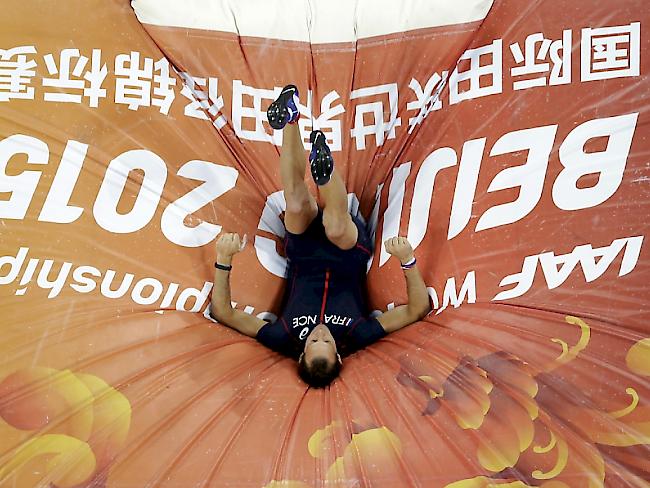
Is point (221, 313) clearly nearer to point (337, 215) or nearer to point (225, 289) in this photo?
point (225, 289)

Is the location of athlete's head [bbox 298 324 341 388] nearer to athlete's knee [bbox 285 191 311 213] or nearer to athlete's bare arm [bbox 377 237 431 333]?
athlete's bare arm [bbox 377 237 431 333]

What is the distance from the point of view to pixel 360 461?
1.55 meters

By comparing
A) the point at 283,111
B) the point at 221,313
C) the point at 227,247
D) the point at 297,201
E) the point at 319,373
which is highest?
the point at 283,111

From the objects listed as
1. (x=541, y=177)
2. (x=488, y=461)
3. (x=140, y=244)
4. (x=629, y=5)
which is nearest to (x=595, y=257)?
(x=541, y=177)

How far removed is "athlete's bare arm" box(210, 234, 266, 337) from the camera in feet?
6.44

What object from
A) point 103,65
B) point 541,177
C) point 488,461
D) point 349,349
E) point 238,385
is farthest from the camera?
point 103,65

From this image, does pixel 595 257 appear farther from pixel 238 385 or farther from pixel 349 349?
pixel 238 385

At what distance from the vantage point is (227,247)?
1959 millimetres

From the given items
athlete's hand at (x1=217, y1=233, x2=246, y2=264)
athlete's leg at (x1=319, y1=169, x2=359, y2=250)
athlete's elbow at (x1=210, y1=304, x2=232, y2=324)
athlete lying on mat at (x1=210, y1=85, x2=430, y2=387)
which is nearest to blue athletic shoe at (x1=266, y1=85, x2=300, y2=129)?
athlete lying on mat at (x1=210, y1=85, x2=430, y2=387)

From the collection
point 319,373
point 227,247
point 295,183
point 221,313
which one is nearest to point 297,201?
point 295,183

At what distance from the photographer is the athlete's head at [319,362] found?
5.91 ft

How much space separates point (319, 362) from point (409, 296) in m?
0.27

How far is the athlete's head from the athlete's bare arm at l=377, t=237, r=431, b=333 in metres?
0.16

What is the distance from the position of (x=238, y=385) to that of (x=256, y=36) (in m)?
0.97
